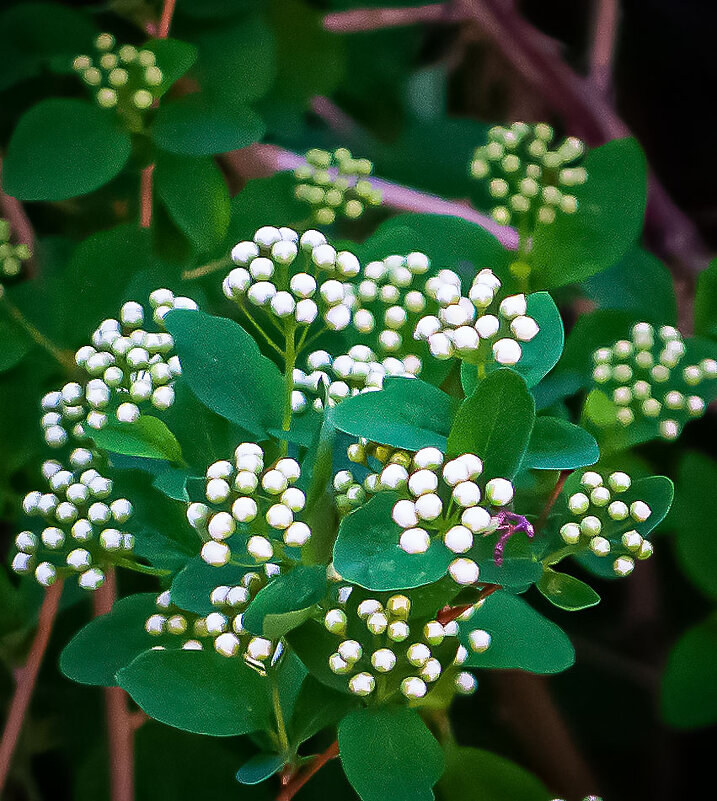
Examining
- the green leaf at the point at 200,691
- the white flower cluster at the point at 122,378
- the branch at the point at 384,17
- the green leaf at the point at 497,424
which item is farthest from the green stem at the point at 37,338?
the branch at the point at 384,17

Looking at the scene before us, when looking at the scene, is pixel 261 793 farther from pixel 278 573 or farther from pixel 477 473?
pixel 477 473

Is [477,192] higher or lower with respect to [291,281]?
lower

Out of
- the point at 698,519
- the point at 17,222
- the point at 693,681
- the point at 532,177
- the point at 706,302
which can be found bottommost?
the point at 693,681

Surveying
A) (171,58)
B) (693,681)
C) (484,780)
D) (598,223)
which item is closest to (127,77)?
(171,58)

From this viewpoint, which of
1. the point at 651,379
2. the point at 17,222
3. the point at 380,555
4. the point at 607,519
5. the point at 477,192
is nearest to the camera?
the point at 380,555

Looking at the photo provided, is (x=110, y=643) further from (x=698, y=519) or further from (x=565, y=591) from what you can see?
(x=698, y=519)

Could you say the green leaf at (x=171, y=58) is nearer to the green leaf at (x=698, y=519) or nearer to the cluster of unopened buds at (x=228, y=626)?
the cluster of unopened buds at (x=228, y=626)

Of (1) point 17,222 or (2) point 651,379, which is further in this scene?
(1) point 17,222
